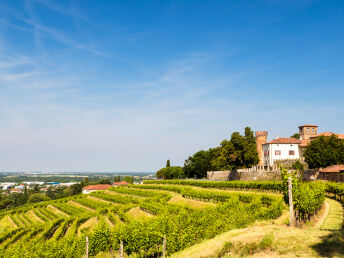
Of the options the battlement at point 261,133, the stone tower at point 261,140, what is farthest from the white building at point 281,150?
the battlement at point 261,133

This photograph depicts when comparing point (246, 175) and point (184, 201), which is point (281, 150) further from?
point (184, 201)

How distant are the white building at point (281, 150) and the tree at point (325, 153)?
60.4 feet

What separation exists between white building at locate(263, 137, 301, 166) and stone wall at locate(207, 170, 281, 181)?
14285 mm

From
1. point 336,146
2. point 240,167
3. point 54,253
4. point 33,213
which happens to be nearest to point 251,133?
point 240,167

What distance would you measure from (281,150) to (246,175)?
69.2 feet

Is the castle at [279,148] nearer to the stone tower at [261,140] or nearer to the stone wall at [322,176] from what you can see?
the stone tower at [261,140]

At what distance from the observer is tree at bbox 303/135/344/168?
1923 inches

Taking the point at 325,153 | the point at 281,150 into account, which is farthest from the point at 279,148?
the point at 325,153

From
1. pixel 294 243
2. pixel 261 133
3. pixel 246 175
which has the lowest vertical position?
pixel 294 243

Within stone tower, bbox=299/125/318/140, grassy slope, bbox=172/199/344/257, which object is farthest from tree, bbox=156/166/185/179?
grassy slope, bbox=172/199/344/257

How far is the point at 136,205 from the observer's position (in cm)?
4997

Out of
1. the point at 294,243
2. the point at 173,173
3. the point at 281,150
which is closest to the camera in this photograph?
the point at 294,243

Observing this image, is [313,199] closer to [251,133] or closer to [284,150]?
[251,133]

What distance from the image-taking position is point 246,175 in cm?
5553
